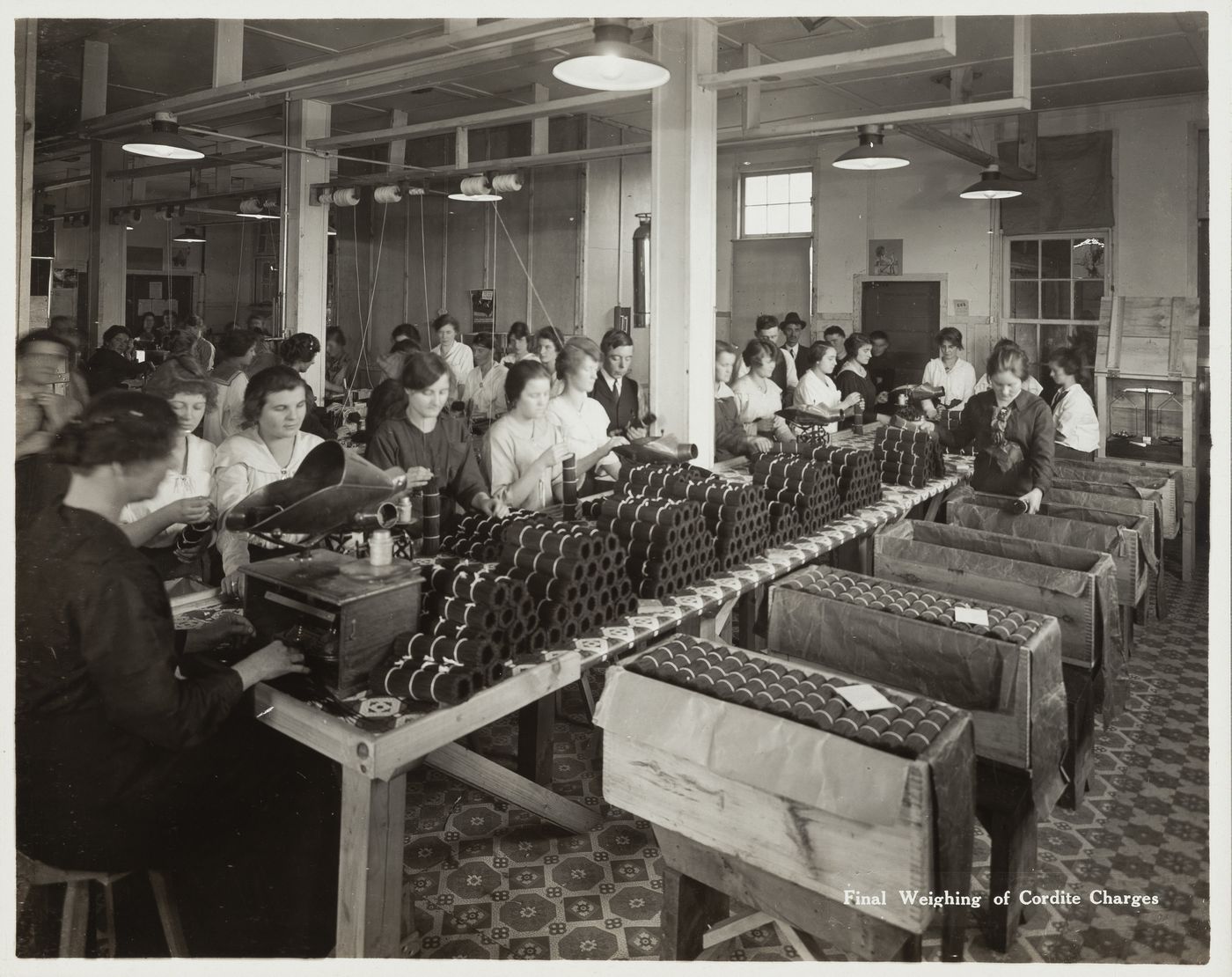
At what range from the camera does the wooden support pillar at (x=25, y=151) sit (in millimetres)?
2438

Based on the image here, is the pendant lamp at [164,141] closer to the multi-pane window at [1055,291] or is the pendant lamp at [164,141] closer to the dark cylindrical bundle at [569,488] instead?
the dark cylindrical bundle at [569,488]

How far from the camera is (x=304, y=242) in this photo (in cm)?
709

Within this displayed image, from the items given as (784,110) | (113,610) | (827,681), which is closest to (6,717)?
(113,610)

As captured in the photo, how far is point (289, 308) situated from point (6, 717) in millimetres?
5171

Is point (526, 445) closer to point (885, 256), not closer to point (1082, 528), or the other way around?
point (1082, 528)

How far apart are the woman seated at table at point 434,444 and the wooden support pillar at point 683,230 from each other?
1.43 metres

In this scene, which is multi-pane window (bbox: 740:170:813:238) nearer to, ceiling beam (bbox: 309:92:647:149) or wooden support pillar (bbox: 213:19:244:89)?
ceiling beam (bbox: 309:92:647:149)

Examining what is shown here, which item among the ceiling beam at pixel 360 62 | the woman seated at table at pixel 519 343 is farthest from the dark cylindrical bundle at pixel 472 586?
the woman seated at table at pixel 519 343

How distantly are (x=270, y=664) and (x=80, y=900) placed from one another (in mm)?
646

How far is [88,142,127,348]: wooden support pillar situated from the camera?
340 inches

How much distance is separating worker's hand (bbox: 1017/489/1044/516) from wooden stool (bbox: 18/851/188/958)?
409 cm

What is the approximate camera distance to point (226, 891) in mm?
2365

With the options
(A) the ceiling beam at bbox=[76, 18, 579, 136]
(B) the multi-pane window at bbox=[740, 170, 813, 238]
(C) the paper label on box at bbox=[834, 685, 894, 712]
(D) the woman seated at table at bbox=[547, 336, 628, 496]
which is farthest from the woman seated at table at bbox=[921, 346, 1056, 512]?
(B) the multi-pane window at bbox=[740, 170, 813, 238]

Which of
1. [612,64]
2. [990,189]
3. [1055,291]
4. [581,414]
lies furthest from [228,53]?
[1055,291]
